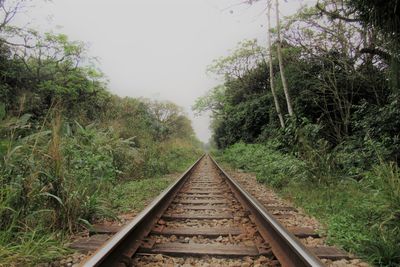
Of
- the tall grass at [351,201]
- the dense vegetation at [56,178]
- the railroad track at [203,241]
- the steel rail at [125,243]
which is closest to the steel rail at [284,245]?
the railroad track at [203,241]

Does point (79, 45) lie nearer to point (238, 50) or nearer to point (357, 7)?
point (238, 50)

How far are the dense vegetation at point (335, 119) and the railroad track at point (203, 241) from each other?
0.80 meters

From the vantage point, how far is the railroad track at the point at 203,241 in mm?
2598

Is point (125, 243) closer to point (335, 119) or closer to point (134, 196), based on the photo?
point (134, 196)

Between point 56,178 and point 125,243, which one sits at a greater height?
point 56,178

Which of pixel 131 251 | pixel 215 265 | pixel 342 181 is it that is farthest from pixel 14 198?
pixel 342 181

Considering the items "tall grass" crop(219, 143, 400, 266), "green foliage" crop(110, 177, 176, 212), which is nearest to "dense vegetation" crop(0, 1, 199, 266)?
"green foliage" crop(110, 177, 176, 212)

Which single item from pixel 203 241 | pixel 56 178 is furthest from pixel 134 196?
pixel 203 241

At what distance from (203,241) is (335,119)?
1286 cm

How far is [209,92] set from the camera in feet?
130

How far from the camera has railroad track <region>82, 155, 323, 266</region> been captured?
8.52 feet

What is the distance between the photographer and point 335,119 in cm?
1424

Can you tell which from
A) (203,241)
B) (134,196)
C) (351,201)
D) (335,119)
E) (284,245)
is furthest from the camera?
(335,119)

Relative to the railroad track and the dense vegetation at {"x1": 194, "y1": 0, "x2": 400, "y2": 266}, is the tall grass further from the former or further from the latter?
the railroad track
